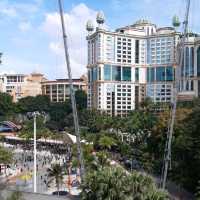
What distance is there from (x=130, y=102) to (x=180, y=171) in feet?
234

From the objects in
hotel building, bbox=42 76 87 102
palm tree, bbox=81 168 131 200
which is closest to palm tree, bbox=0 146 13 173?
palm tree, bbox=81 168 131 200

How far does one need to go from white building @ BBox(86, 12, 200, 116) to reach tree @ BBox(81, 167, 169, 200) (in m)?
84.3


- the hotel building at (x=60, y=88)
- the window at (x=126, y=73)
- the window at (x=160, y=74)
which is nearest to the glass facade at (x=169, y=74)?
the window at (x=160, y=74)

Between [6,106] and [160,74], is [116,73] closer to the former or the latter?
[160,74]

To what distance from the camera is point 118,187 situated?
1672 centimetres

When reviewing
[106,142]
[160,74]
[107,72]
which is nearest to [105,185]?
[106,142]

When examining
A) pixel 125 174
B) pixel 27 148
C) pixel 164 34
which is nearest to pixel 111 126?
pixel 27 148

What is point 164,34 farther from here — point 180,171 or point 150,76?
point 180,171

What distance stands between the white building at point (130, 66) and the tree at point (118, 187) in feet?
276

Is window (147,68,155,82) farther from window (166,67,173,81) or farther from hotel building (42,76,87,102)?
hotel building (42,76,87,102)

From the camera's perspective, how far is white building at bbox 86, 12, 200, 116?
10295cm

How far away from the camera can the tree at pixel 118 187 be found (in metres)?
16.7

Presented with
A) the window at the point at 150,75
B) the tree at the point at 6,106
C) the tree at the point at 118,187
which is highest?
the window at the point at 150,75

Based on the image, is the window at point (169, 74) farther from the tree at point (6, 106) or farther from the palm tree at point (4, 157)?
the palm tree at point (4, 157)
